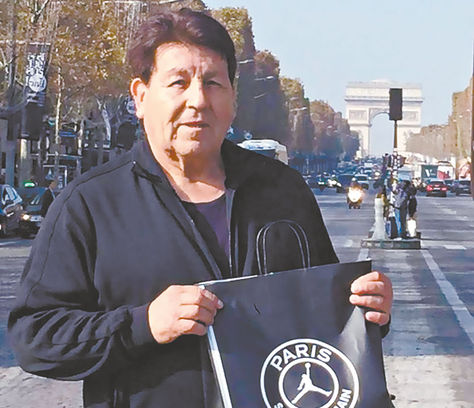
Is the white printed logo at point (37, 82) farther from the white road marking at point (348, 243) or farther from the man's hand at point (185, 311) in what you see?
the man's hand at point (185, 311)

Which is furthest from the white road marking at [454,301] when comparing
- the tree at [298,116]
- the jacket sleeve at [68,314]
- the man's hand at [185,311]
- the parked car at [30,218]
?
the tree at [298,116]

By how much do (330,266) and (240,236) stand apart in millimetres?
279

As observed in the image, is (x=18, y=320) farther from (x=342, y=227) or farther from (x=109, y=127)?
(x=109, y=127)

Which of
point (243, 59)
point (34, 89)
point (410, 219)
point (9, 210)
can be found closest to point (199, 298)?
point (410, 219)

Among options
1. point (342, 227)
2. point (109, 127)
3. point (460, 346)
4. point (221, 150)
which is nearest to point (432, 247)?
point (342, 227)

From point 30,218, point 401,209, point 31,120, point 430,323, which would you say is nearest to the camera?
point 430,323

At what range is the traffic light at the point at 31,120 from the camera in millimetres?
56312

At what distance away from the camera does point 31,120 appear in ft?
185

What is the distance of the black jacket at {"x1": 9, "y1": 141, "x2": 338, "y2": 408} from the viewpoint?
3.61 meters

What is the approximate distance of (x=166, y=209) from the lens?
3.74 meters

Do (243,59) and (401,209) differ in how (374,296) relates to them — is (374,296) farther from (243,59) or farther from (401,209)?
(243,59)

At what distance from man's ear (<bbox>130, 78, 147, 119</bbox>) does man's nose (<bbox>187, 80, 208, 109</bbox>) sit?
20cm

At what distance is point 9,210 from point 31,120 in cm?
1903

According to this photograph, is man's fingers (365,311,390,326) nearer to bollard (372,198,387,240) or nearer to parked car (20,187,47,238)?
bollard (372,198,387,240)
